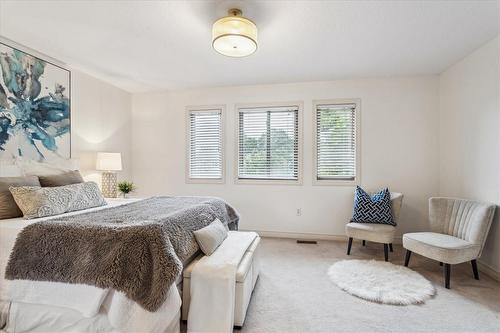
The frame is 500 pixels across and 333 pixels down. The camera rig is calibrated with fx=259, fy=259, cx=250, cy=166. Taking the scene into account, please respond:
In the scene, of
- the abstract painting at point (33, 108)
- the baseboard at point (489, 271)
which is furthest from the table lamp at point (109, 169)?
the baseboard at point (489, 271)

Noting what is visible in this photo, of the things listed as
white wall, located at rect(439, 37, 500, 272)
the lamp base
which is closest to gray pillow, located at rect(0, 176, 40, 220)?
the lamp base

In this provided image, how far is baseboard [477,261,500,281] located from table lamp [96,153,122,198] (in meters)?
4.73

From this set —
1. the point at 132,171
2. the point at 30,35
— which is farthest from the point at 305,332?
the point at 132,171

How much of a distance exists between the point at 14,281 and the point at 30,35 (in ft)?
7.89

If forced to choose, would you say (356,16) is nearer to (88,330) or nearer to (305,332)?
(305,332)

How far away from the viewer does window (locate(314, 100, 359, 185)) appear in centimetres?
411

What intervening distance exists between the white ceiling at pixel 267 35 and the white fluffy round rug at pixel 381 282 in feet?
8.17

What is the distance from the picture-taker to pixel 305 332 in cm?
187

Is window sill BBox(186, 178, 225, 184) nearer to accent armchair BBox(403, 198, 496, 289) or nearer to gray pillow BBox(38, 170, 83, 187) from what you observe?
gray pillow BBox(38, 170, 83, 187)

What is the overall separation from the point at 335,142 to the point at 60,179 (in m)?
3.69

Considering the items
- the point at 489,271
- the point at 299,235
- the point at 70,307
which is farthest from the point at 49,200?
the point at 489,271

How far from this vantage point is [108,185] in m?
3.86

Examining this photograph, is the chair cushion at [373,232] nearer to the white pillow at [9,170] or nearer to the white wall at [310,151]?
the white wall at [310,151]

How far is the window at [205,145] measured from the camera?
4.51 m
